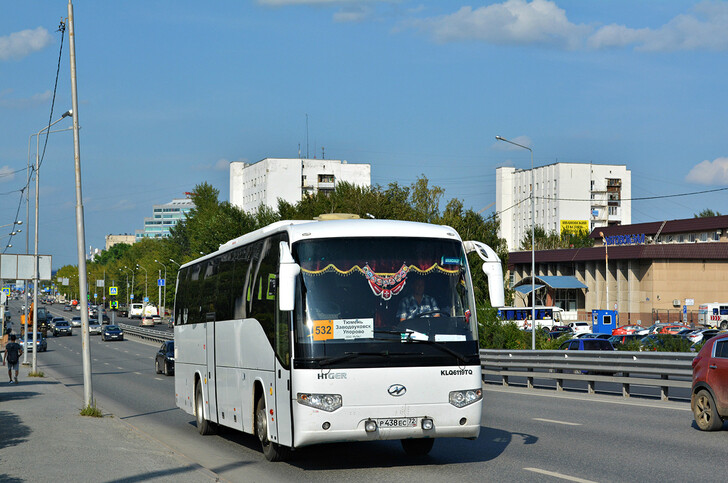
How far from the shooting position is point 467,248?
11992 mm

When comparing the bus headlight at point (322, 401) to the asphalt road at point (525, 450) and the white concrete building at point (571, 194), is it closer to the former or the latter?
the asphalt road at point (525, 450)

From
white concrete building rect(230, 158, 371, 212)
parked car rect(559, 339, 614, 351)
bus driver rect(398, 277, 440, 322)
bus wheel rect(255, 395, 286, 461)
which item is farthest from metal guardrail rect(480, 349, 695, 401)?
white concrete building rect(230, 158, 371, 212)

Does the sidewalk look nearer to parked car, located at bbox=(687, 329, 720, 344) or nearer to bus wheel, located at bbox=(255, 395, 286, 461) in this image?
bus wheel, located at bbox=(255, 395, 286, 461)

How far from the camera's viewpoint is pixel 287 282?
10.3 m

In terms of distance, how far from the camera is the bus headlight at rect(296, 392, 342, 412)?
10398 millimetres

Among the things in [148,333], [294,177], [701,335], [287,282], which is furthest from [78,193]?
[294,177]

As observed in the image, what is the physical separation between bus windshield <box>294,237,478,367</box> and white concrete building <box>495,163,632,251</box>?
132823mm

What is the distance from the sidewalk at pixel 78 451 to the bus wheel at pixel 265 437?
1.06 m

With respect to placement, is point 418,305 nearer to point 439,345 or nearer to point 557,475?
point 439,345

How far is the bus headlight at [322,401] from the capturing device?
10398 mm

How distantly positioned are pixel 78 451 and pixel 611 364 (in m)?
13.7

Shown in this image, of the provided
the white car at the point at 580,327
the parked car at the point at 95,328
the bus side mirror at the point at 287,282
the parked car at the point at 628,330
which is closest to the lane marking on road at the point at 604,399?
the bus side mirror at the point at 287,282

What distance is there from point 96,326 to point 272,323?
8262cm

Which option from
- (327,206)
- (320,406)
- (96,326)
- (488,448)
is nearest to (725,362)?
(488,448)
